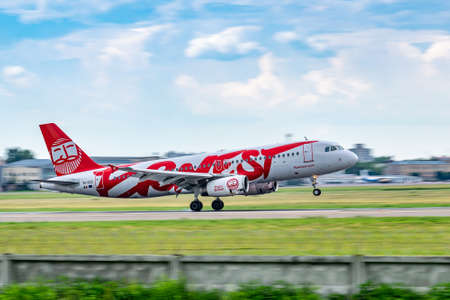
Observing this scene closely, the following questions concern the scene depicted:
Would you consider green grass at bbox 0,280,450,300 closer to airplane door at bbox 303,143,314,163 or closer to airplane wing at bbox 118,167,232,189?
airplane wing at bbox 118,167,232,189

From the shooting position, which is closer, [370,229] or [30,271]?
[30,271]

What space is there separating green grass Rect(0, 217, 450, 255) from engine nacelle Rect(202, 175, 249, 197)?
27.2ft

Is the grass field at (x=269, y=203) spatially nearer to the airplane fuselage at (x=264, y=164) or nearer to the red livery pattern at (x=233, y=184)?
the airplane fuselage at (x=264, y=164)

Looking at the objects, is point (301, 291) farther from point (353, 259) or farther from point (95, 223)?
point (95, 223)

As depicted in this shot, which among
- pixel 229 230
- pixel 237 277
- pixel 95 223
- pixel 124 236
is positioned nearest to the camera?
pixel 237 277

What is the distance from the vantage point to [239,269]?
10.9m

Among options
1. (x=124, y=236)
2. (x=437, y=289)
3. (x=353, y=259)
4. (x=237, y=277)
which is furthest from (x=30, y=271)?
(x=124, y=236)

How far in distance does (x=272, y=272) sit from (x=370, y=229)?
519 inches

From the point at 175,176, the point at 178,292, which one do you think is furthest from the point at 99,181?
the point at 178,292

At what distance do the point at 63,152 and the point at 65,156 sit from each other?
1.10 feet

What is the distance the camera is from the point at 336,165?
129ft

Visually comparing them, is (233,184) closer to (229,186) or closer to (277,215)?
(229,186)

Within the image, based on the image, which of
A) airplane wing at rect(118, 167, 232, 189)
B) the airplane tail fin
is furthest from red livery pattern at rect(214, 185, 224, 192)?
the airplane tail fin

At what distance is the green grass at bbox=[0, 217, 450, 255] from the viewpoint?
17125 mm
